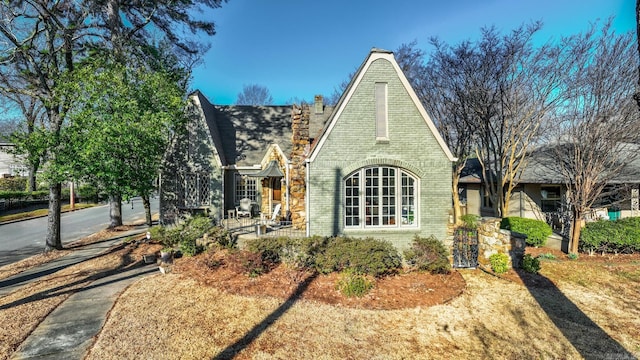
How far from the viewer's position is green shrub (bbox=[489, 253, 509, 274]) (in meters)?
10.3

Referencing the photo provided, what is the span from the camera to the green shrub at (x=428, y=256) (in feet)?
32.3

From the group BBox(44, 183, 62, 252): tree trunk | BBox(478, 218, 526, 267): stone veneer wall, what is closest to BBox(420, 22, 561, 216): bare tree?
BBox(478, 218, 526, 267): stone veneer wall

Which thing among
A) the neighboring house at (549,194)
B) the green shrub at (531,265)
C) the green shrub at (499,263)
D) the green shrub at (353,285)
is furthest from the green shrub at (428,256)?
the neighboring house at (549,194)

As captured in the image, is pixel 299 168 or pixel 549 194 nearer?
pixel 299 168

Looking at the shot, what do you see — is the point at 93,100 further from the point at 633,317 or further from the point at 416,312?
the point at 633,317

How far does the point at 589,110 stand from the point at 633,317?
9560mm

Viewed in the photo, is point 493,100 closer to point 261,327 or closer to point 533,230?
point 533,230

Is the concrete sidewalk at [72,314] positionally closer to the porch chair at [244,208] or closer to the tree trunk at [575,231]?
the porch chair at [244,208]

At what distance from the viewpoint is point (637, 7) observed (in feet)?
11.8

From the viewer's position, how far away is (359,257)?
9273 millimetres

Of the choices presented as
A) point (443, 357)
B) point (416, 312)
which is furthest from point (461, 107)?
point (443, 357)

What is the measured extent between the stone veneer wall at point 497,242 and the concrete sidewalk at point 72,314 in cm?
1250

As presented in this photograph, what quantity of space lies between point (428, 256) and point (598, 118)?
1022cm

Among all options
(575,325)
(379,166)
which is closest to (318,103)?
(379,166)
